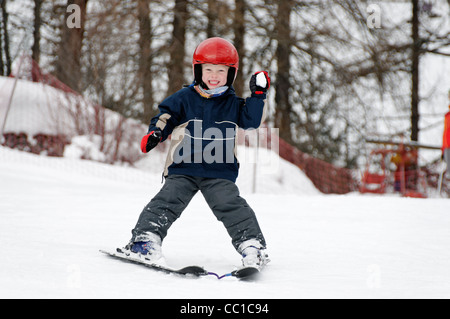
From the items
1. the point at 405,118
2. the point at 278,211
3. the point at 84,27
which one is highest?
the point at 84,27

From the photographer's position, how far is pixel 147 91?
11.9m

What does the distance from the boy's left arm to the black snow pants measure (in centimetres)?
35

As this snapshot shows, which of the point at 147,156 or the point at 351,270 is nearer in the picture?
the point at 351,270

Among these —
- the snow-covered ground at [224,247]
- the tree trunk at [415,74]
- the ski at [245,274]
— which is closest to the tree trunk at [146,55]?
the snow-covered ground at [224,247]

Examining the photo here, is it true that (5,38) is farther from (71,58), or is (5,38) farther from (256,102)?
(256,102)

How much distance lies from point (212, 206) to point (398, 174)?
1034 cm

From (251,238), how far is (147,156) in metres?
7.40

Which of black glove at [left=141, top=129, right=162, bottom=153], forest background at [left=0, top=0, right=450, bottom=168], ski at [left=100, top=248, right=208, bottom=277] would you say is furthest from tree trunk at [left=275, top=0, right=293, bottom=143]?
ski at [left=100, top=248, right=208, bottom=277]

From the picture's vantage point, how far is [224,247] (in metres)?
3.01

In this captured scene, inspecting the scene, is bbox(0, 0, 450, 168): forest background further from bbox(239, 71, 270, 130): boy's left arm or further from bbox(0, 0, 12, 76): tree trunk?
bbox(239, 71, 270, 130): boy's left arm

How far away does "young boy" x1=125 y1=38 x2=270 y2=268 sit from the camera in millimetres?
2400

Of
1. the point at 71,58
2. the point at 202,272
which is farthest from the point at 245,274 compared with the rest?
the point at 71,58
